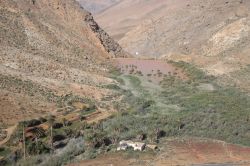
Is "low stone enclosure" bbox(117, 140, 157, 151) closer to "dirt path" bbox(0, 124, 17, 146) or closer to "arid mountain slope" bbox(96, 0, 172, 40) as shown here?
"dirt path" bbox(0, 124, 17, 146)

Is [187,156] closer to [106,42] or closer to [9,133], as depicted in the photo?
[9,133]

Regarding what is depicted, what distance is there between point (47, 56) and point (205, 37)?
32.6 meters

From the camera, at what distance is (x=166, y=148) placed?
31766mm

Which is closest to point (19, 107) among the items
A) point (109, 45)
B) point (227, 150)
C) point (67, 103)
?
point (67, 103)

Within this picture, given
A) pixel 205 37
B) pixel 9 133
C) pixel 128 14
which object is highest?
pixel 128 14

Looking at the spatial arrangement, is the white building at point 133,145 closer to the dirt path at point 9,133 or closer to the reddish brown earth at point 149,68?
the dirt path at point 9,133

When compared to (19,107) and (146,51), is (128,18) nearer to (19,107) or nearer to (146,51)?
(146,51)


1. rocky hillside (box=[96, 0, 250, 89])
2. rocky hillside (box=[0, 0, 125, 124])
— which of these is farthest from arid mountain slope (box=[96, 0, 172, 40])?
rocky hillside (box=[0, 0, 125, 124])

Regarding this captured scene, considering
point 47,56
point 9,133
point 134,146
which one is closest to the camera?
point 134,146

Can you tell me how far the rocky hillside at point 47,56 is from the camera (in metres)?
42.7

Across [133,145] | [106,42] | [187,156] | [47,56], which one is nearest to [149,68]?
[106,42]

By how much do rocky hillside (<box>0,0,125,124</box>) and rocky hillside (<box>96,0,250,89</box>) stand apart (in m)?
11.3

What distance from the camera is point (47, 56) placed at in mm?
55125

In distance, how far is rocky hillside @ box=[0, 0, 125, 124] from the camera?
140ft
